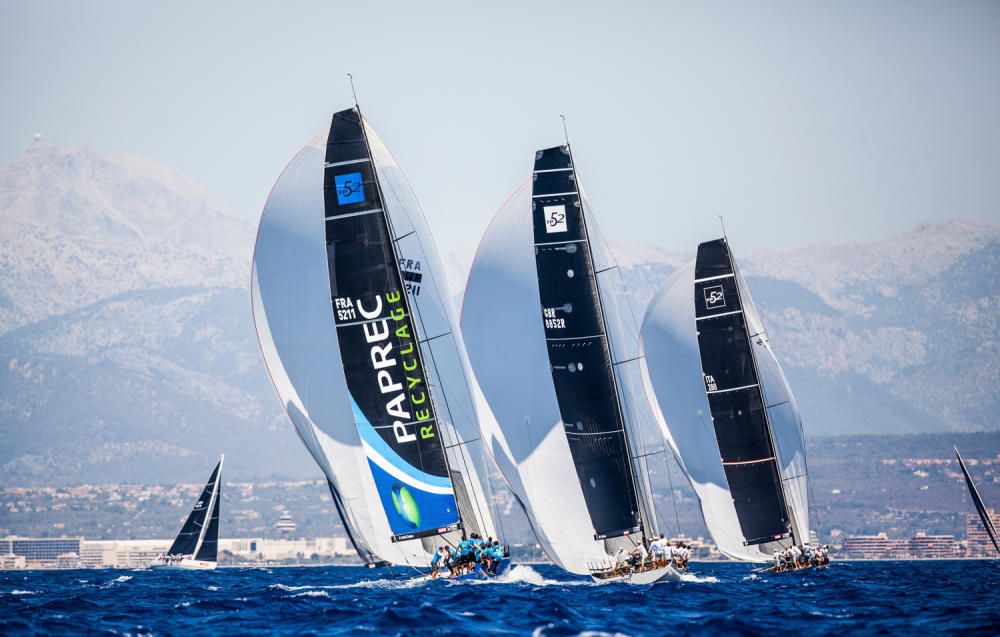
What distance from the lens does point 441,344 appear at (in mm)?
42938

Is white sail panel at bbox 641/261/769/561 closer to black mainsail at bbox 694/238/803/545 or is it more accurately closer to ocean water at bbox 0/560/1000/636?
black mainsail at bbox 694/238/803/545

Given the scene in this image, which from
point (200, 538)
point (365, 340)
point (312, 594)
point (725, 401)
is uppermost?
point (365, 340)

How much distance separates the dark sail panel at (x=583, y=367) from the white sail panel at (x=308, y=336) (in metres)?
6.94

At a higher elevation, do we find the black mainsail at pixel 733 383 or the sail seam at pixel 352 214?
the sail seam at pixel 352 214

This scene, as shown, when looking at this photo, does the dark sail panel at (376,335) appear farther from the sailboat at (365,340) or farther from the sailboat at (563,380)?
the sailboat at (563,380)

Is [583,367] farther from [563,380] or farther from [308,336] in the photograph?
[308,336]

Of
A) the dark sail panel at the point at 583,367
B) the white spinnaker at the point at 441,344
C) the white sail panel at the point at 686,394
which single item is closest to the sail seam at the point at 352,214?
the white spinnaker at the point at 441,344

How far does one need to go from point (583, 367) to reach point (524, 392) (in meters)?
2.05

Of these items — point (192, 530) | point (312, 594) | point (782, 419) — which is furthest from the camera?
point (192, 530)

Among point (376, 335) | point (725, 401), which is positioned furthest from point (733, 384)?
point (376, 335)

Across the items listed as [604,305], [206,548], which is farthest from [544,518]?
[206,548]

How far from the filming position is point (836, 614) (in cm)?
3653

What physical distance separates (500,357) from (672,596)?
925cm

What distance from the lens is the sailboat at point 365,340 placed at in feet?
137
